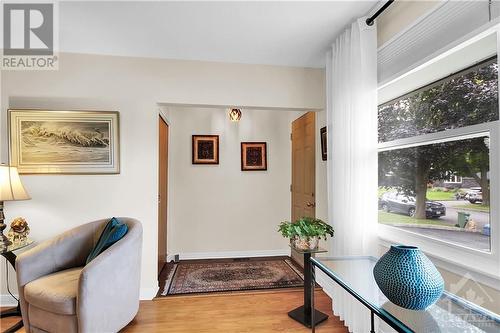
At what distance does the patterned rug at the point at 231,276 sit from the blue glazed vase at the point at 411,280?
2.03m

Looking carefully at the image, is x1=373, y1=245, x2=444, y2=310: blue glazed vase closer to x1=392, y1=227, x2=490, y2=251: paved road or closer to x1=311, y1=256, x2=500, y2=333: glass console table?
x1=311, y1=256, x2=500, y2=333: glass console table

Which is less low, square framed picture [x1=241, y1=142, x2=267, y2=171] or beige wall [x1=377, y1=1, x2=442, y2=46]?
beige wall [x1=377, y1=1, x2=442, y2=46]

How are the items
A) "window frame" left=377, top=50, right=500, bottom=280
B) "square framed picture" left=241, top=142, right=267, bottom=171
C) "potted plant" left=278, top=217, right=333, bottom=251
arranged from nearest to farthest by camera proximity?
"window frame" left=377, top=50, right=500, bottom=280 → "potted plant" left=278, top=217, right=333, bottom=251 → "square framed picture" left=241, top=142, right=267, bottom=171

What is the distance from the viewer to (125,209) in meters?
2.65

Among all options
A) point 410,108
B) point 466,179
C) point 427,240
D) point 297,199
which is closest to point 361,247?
point 427,240

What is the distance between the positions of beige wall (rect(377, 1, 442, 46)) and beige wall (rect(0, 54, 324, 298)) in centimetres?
125

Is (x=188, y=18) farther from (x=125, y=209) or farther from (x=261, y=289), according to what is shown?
(x=261, y=289)

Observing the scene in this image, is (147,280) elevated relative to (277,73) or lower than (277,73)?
lower

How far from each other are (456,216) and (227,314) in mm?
1885

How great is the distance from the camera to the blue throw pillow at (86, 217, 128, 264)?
2064mm

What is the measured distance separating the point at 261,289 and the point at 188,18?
2.61 m

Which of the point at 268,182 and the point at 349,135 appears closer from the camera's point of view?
the point at 349,135

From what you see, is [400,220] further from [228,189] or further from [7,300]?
[7,300]

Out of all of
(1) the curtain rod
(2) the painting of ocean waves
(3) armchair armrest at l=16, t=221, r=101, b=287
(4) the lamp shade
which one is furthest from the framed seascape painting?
(1) the curtain rod
